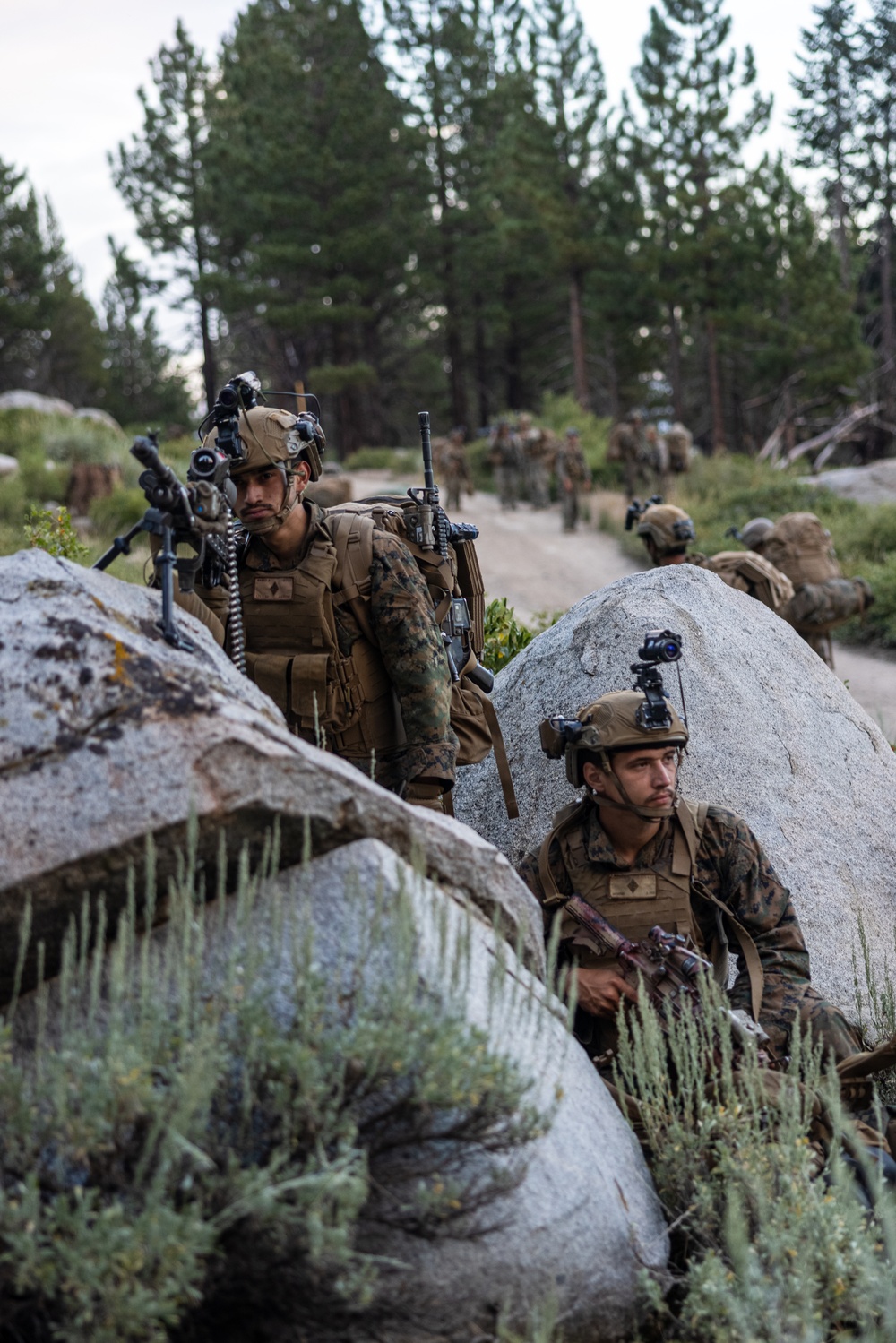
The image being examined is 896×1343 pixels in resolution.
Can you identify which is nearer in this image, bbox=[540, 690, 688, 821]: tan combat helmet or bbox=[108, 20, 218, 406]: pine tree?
bbox=[540, 690, 688, 821]: tan combat helmet

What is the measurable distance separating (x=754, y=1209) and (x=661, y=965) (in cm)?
96

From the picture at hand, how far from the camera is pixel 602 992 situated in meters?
3.81

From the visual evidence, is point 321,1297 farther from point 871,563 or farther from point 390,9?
point 390,9

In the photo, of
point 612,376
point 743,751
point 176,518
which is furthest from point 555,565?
point 612,376

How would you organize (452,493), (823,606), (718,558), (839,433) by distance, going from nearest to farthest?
1. (718,558)
2. (823,606)
3. (452,493)
4. (839,433)

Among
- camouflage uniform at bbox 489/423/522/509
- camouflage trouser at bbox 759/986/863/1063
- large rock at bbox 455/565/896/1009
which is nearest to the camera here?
camouflage trouser at bbox 759/986/863/1063

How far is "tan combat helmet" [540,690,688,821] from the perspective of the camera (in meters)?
4.10

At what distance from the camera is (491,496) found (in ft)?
94.1

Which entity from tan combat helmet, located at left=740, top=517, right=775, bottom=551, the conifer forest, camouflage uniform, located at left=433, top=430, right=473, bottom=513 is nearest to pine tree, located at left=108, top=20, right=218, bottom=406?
the conifer forest

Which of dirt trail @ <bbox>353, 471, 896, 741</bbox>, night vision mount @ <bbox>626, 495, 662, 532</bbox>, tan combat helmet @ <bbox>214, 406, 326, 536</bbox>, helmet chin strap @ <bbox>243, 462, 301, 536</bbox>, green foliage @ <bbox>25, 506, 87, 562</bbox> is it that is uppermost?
tan combat helmet @ <bbox>214, 406, 326, 536</bbox>

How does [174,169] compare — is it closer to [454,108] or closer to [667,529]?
[454,108]

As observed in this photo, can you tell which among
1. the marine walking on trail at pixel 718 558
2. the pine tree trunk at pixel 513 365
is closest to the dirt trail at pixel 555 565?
the marine walking on trail at pixel 718 558

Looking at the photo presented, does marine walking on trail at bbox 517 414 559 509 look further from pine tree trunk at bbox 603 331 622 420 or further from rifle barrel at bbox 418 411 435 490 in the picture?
rifle barrel at bbox 418 411 435 490

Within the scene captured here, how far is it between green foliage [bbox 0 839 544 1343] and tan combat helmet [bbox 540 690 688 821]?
1.46 m
